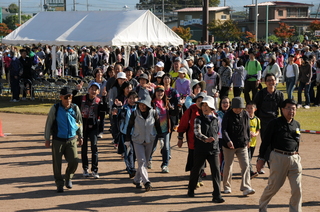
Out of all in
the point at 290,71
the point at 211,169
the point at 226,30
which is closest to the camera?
the point at 211,169

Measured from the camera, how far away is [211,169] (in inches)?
349

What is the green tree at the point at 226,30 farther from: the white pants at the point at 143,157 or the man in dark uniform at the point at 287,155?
the man in dark uniform at the point at 287,155

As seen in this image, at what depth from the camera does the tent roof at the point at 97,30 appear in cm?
2452

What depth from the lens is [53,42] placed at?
25422 mm

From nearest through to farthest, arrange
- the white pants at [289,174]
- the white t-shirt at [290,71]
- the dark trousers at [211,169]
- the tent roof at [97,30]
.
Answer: the white pants at [289,174], the dark trousers at [211,169], the white t-shirt at [290,71], the tent roof at [97,30]

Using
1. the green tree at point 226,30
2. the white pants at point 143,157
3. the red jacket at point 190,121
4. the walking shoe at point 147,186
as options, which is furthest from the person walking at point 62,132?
the green tree at point 226,30

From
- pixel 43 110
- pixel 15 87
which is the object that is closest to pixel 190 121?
pixel 43 110

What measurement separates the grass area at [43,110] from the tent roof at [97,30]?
139 inches

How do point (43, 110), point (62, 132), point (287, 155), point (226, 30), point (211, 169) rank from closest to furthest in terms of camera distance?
point (287, 155), point (211, 169), point (62, 132), point (43, 110), point (226, 30)

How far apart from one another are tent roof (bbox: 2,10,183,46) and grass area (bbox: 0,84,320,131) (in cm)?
354

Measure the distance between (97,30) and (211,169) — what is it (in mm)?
17379

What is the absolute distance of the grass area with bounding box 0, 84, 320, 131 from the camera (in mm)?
17328

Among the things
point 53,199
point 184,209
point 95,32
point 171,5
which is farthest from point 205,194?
point 171,5

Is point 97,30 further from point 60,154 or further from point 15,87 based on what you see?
point 60,154
